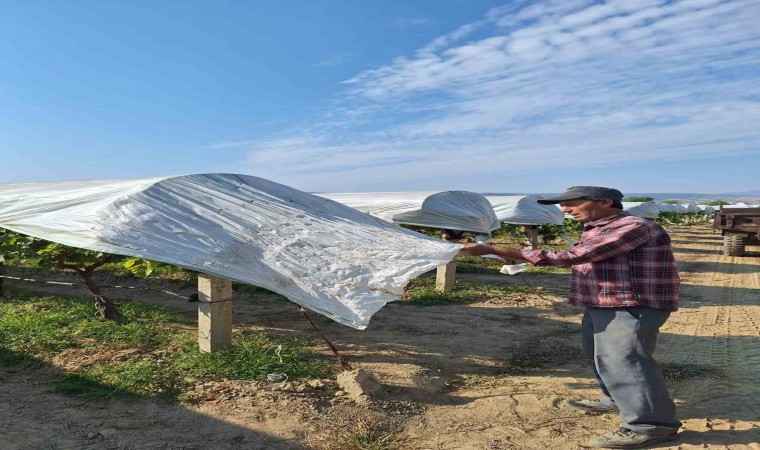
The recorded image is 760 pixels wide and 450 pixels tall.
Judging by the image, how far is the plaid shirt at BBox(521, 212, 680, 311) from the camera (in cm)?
307

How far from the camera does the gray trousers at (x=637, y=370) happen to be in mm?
3127

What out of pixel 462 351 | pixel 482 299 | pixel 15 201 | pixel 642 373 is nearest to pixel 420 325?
pixel 462 351

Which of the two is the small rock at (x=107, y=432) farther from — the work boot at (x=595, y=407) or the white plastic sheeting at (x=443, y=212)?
the white plastic sheeting at (x=443, y=212)

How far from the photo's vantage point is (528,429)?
3.53 metres

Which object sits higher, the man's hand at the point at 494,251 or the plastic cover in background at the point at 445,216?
the plastic cover in background at the point at 445,216

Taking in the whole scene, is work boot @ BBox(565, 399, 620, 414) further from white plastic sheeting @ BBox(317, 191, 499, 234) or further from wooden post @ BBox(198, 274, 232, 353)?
white plastic sheeting @ BBox(317, 191, 499, 234)

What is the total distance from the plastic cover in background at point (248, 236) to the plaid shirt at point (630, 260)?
3.05 ft

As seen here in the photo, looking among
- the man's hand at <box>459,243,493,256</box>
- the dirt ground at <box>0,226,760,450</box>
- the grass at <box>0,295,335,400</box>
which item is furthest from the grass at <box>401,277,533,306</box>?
the man's hand at <box>459,243,493,256</box>

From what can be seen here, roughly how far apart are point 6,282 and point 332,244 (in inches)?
281

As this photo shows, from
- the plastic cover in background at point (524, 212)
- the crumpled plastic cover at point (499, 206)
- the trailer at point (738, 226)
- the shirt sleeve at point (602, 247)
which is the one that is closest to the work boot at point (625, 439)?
the shirt sleeve at point (602, 247)

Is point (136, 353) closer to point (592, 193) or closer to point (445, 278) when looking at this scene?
point (592, 193)

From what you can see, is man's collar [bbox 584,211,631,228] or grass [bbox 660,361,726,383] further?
grass [bbox 660,361,726,383]

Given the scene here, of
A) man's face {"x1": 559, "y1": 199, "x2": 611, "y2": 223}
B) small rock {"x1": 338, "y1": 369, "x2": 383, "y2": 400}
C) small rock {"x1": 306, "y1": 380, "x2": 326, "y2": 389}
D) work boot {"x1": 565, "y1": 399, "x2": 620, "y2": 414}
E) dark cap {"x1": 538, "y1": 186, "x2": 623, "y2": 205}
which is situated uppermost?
dark cap {"x1": 538, "y1": 186, "x2": 623, "y2": 205}

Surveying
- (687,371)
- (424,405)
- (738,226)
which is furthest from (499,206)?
(424,405)
